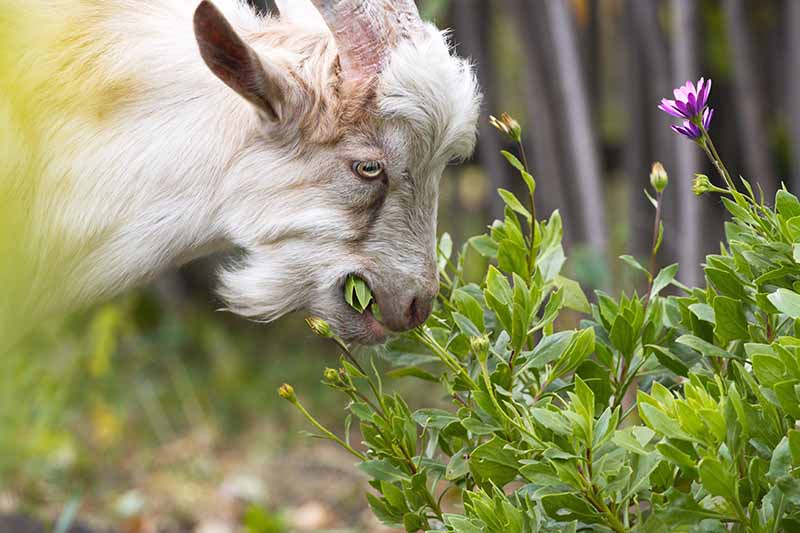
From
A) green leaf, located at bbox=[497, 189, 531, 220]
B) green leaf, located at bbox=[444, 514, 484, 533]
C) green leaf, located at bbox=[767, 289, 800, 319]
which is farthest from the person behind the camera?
green leaf, located at bbox=[497, 189, 531, 220]

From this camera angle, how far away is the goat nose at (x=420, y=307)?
2.23 m

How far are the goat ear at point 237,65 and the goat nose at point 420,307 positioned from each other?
545 mm

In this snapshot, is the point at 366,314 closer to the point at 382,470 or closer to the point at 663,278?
the point at 382,470

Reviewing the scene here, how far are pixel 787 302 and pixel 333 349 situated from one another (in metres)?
Answer: 4.81

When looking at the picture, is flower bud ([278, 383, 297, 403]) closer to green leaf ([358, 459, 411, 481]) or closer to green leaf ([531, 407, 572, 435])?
green leaf ([358, 459, 411, 481])

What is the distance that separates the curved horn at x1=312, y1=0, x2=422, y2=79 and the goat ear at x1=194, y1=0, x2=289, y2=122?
0.16 metres

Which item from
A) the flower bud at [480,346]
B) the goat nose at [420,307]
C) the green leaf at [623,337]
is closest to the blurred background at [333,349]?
the goat nose at [420,307]

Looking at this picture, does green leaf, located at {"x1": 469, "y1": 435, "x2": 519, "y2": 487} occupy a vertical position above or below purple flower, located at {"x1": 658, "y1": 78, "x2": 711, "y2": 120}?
below

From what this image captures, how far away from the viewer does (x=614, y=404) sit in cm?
182

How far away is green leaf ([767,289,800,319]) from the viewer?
146 cm

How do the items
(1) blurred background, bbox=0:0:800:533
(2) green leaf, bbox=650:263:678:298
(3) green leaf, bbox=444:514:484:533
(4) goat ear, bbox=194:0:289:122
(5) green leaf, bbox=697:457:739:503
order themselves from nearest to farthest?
(5) green leaf, bbox=697:457:739:503, (3) green leaf, bbox=444:514:484:533, (2) green leaf, bbox=650:263:678:298, (4) goat ear, bbox=194:0:289:122, (1) blurred background, bbox=0:0:800:533

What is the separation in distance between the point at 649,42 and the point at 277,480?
258 centimetres

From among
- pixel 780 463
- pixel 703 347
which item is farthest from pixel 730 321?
pixel 780 463

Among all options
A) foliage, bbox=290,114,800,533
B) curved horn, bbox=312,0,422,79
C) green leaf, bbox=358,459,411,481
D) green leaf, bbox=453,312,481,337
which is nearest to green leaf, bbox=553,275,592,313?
foliage, bbox=290,114,800,533
